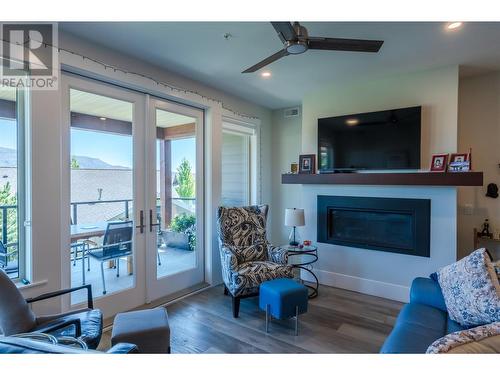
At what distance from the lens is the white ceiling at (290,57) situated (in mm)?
2314

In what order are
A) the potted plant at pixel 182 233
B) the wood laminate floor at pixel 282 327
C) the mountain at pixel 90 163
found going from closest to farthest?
1. the wood laminate floor at pixel 282 327
2. the mountain at pixel 90 163
3. the potted plant at pixel 182 233

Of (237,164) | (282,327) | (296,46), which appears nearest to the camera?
(296,46)

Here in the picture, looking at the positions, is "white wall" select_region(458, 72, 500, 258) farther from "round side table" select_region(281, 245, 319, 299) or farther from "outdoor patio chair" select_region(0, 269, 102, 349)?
"outdoor patio chair" select_region(0, 269, 102, 349)

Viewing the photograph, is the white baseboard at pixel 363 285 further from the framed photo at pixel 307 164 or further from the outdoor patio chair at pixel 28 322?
the outdoor patio chair at pixel 28 322

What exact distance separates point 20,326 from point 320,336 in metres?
2.28

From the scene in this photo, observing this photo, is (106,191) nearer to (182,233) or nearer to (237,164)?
(182,233)

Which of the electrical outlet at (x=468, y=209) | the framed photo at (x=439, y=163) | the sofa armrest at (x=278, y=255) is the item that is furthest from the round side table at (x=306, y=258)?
the electrical outlet at (x=468, y=209)

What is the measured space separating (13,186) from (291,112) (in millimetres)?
3913

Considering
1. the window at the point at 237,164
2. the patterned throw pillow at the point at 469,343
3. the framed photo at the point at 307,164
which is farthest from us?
the window at the point at 237,164

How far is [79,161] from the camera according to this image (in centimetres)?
265

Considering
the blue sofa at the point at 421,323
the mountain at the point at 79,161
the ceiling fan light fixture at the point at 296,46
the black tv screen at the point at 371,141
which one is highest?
the ceiling fan light fixture at the point at 296,46

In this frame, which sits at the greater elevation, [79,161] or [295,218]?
[79,161]

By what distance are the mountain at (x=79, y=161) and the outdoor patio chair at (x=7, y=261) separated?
0.65 m

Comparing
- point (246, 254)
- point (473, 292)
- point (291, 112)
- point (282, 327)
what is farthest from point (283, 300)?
point (291, 112)
